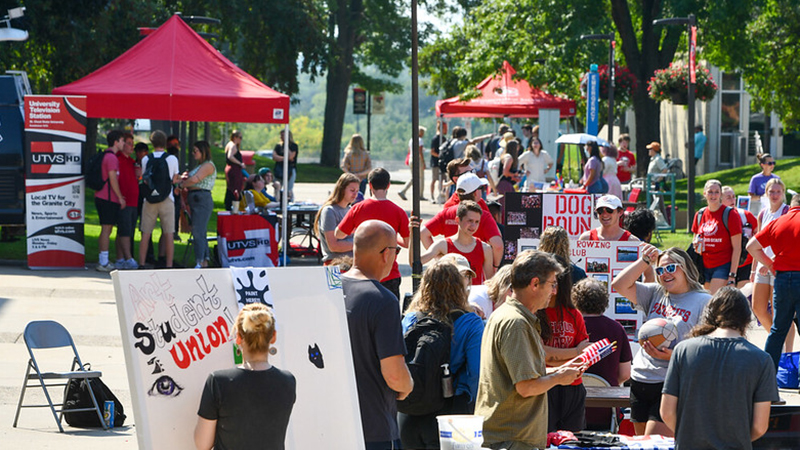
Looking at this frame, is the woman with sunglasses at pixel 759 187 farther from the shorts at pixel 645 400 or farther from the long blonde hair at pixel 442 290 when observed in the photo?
the long blonde hair at pixel 442 290

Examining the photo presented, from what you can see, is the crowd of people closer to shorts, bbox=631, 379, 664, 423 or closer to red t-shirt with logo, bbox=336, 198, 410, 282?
shorts, bbox=631, 379, 664, 423

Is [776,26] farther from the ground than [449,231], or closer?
farther from the ground

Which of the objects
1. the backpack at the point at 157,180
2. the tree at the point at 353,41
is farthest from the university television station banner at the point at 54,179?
the tree at the point at 353,41

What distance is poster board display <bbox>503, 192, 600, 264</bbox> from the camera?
12258mm

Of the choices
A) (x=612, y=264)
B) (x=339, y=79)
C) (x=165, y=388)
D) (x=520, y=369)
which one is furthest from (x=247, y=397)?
(x=339, y=79)

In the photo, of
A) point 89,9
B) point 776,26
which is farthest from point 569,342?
point 776,26

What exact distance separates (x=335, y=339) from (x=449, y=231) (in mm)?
5001

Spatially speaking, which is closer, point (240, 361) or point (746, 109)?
point (240, 361)

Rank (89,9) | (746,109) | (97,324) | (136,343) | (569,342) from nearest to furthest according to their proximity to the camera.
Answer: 1. (136,343)
2. (569,342)
3. (97,324)
4. (89,9)
5. (746,109)

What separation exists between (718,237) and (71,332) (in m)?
7.04

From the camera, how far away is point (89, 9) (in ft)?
70.4

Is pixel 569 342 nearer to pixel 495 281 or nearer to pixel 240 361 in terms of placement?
pixel 495 281

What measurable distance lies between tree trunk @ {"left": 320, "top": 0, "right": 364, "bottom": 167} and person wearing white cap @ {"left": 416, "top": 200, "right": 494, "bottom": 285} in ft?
113

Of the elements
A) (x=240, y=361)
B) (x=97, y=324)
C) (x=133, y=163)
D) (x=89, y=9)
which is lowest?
(x=97, y=324)
